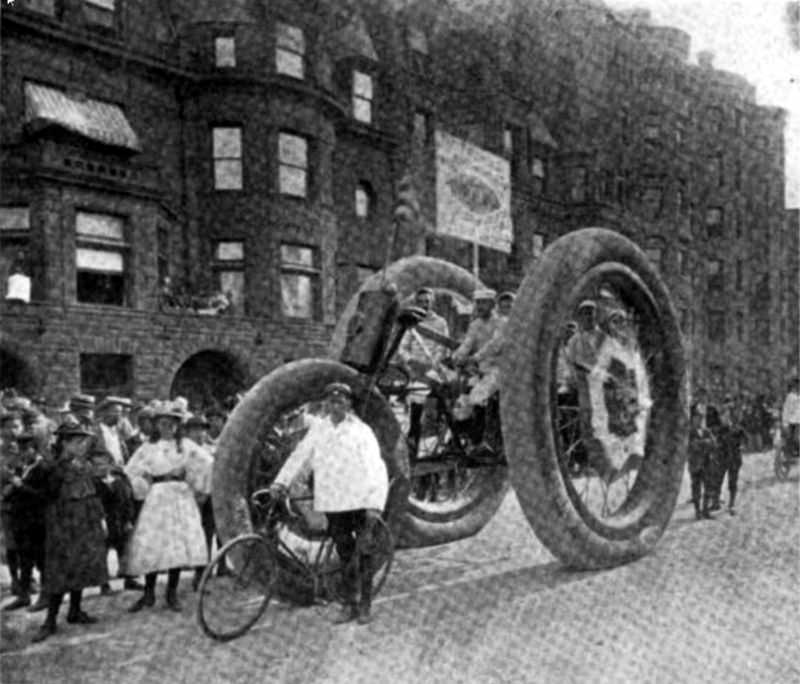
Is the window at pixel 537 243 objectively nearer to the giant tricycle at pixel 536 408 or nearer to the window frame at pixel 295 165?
the window frame at pixel 295 165

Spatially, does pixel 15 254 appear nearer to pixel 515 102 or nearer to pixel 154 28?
pixel 154 28

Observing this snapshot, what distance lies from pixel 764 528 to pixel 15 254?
14.7 m

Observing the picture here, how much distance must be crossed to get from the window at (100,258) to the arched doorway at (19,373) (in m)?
2.73

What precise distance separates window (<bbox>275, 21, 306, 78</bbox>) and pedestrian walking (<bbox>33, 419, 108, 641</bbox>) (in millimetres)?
17980

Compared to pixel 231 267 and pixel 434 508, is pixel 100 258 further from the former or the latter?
pixel 434 508

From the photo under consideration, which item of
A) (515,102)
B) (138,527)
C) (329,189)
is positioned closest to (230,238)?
(329,189)

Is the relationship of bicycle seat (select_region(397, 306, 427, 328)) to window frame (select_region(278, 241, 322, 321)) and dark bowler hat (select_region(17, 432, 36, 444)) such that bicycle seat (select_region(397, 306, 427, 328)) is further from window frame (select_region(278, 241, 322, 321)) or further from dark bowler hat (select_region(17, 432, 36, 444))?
window frame (select_region(278, 241, 322, 321))

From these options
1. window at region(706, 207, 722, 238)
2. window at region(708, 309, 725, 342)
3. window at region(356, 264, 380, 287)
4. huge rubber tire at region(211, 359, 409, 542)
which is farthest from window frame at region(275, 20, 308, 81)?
window at region(708, 309, 725, 342)

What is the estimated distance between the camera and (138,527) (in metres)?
7.32

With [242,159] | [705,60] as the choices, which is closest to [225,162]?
[242,159]

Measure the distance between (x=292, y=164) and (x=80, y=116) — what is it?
5.77m

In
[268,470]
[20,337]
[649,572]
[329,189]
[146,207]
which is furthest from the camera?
[329,189]

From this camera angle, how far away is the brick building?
18.4 m

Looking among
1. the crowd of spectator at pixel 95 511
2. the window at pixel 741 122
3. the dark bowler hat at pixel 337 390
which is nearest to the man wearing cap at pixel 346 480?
the dark bowler hat at pixel 337 390
